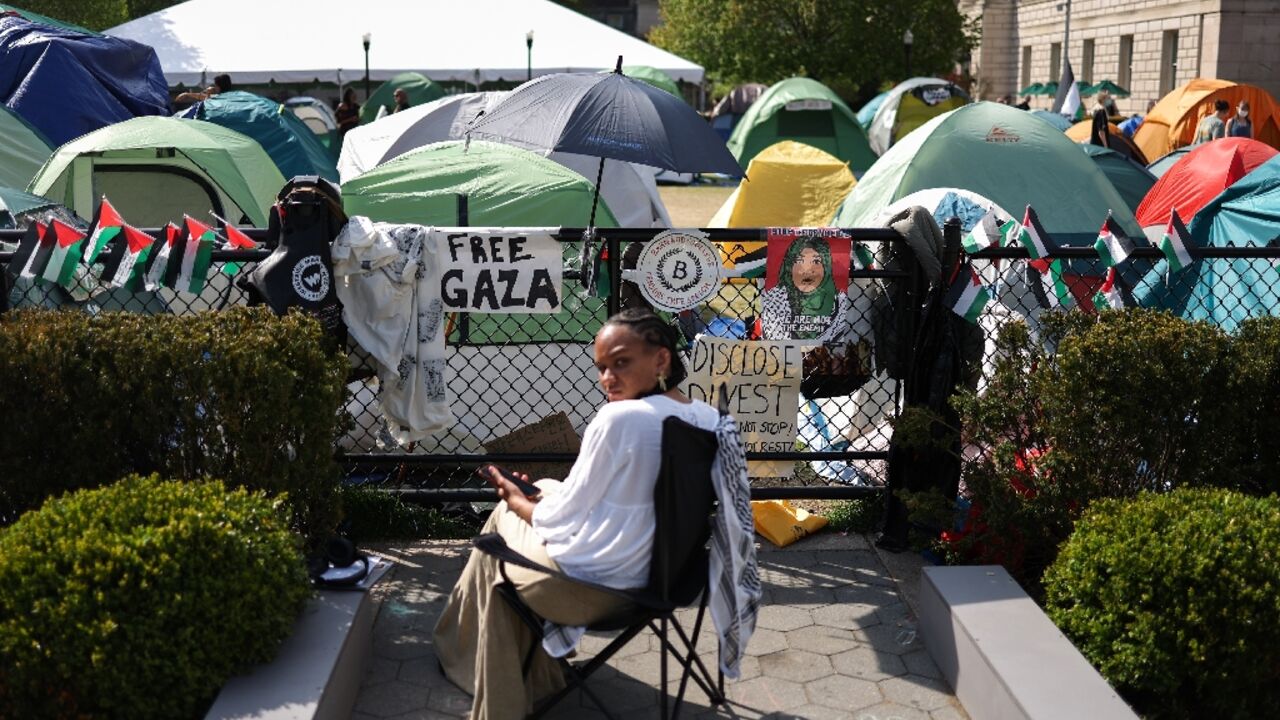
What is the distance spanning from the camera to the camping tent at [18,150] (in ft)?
36.7

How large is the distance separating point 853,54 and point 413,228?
32034 mm

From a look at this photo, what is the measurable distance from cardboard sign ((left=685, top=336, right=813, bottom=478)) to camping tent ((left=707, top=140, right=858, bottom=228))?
28.7ft

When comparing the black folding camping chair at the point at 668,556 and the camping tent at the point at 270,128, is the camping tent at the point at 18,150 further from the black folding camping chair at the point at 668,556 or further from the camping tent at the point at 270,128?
the black folding camping chair at the point at 668,556

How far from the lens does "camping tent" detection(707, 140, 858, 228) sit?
45.7 feet

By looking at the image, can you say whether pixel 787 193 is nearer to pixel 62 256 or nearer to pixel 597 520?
pixel 62 256

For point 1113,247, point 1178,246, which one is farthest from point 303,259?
point 1178,246

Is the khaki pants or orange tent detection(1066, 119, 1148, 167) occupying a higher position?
the khaki pants

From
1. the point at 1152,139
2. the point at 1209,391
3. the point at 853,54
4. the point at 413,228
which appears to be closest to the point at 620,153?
the point at 413,228

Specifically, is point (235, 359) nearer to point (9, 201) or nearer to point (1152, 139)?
point (9, 201)

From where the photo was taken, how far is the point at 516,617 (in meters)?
3.59

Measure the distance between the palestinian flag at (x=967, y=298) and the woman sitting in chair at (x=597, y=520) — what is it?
5.09ft

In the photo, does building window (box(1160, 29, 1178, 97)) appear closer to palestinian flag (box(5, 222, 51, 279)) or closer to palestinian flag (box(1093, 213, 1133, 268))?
palestinian flag (box(1093, 213, 1133, 268))

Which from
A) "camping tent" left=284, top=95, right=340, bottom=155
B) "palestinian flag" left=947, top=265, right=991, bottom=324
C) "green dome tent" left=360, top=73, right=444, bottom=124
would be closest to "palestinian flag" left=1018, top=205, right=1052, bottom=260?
"palestinian flag" left=947, top=265, right=991, bottom=324

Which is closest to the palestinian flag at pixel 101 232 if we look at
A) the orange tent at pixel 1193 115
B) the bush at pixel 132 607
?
the bush at pixel 132 607
